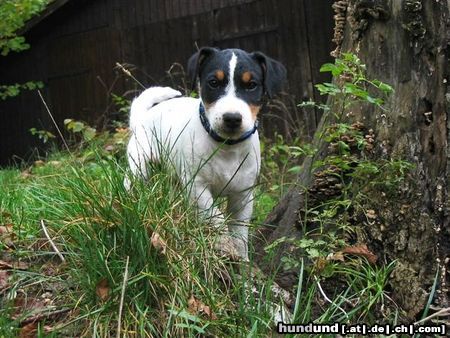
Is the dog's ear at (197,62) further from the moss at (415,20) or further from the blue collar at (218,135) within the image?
the moss at (415,20)

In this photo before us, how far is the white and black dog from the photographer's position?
3.80 meters

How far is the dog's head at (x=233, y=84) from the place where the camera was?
12.4ft

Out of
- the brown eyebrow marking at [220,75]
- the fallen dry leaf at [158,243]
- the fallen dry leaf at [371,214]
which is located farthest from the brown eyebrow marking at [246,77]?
the fallen dry leaf at [158,243]

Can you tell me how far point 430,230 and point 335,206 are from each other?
1.56 feet

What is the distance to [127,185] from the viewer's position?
3398mm

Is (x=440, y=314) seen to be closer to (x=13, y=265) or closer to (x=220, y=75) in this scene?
(x=220, y=75)

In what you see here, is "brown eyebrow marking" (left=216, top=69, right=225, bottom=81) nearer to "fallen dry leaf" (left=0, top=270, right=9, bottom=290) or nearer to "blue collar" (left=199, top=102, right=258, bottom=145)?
"blue collar" (left=199, top=102, right=258, bottom=145)

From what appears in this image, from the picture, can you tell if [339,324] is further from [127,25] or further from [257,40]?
[127,25]

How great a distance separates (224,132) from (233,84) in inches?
11.6

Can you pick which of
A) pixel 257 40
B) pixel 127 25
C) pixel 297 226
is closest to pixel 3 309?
pixel 297 226

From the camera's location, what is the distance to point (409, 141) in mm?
3430

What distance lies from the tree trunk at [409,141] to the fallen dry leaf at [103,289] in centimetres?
96

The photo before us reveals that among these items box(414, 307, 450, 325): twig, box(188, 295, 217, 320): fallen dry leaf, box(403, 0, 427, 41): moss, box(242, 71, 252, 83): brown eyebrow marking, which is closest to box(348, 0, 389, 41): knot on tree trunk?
box(403, 0, 427, 41): moss

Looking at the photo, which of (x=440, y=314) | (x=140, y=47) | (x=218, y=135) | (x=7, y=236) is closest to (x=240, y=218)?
(x=218, y=135)
